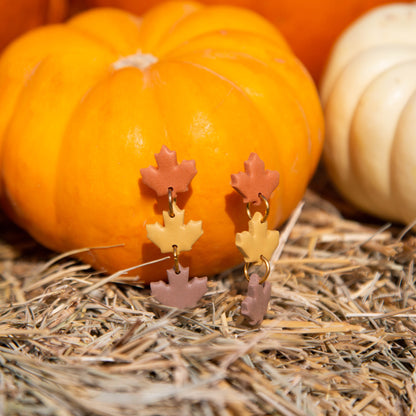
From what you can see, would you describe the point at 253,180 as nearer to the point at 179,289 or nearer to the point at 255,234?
the point at 255,234

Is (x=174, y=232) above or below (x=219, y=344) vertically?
above

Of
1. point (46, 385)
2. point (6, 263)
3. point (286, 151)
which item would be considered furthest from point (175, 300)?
point (6, 263)

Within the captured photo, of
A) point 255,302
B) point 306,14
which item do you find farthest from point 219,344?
point 306,14

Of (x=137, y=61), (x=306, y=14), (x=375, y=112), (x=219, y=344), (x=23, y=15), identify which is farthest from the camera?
(x=306, y=14)

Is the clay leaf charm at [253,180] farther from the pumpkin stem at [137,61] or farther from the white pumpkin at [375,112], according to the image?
the white pumpkin at [375,112]

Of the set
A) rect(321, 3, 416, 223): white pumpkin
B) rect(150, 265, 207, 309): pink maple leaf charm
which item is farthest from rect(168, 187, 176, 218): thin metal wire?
rect(321, 3, 416, 223): white pumpkin

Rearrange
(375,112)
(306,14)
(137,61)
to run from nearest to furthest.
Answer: (137,61), (375,112), (306,14)
